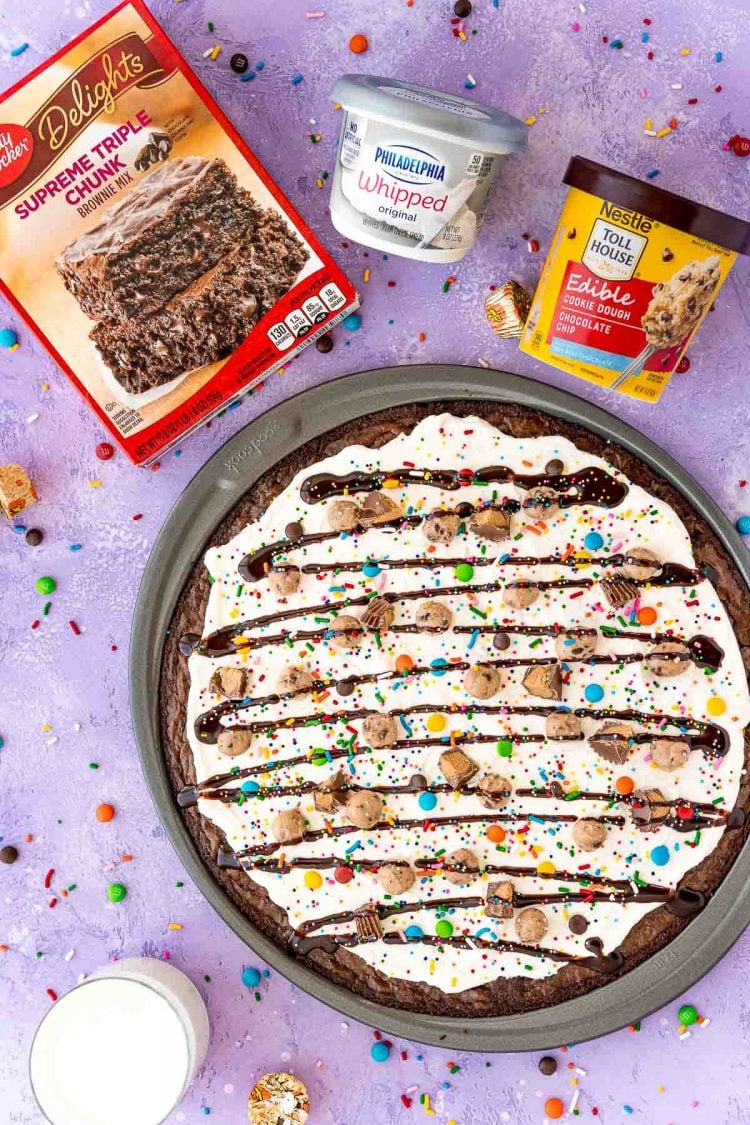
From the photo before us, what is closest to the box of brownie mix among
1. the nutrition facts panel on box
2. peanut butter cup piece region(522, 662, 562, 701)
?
the nutrition facts panel on box

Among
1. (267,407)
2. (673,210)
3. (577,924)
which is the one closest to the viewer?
(673,210)

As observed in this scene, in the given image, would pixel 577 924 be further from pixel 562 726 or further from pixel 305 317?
pixel 305 317

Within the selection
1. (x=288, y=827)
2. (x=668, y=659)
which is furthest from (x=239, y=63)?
(x=288, y=827)

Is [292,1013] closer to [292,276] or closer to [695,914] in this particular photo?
[695,914]

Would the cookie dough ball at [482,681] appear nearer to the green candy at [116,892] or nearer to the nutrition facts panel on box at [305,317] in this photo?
the nutrition facts panel on box at [305,317]

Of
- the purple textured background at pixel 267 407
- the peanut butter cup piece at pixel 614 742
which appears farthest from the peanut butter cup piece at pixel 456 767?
the purple textured background at pixel 267 407

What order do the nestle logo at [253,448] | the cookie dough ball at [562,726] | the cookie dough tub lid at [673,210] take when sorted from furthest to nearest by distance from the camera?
the nestle logo at [253,448] → the cookie dough ball at [562,726] → the cookie dough tub lid at [673,210]

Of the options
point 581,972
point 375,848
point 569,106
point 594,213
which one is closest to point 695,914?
point 581,972

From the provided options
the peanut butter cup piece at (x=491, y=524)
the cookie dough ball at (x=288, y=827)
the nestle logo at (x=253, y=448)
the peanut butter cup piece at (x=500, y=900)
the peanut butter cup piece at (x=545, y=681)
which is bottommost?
the peanut butter cup piece at (x=500, y=900)
